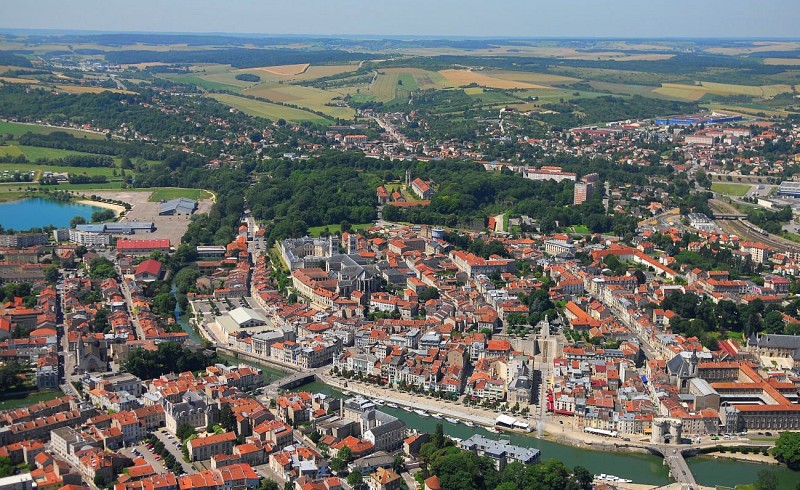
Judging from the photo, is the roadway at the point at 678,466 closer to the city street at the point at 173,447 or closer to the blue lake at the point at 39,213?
the city street at the point at 173,447

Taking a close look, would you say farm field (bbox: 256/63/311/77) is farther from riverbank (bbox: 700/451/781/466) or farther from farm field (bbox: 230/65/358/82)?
riverbank (bbox: 700/451/781/466)

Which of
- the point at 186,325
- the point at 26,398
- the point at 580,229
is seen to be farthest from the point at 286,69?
the point at 26,398

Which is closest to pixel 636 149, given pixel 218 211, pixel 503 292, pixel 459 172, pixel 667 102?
pixel 459 172

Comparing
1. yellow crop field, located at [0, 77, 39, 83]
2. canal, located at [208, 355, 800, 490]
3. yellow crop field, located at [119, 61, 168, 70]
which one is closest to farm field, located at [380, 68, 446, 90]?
yellow crop field, located at [119, 61, 168, 70]

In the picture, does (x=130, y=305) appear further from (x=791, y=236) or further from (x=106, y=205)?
(x=791, y=236)

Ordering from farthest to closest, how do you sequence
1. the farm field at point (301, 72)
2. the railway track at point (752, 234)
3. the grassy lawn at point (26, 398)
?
the farm field at point (301, 72) < the railway track at point (752, 234) < the grassy lawn at point (26, 398)

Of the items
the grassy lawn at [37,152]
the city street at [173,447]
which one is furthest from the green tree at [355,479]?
the grassy lawn at [37,152]

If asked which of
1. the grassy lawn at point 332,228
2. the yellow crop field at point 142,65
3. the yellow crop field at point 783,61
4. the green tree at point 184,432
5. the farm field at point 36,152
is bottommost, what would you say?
the grassy lawn at point 332,228
